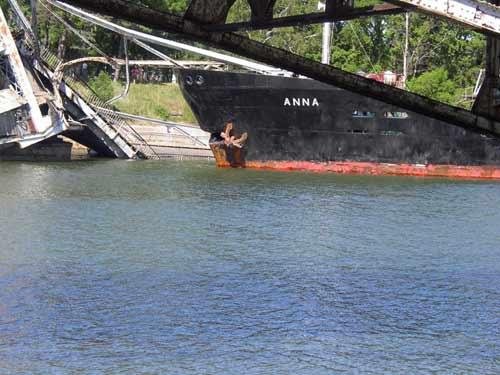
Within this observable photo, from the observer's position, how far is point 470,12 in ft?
35.0

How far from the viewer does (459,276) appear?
24844 millimetres

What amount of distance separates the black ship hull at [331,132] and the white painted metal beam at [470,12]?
4007 centimetres

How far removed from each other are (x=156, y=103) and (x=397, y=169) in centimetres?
3052

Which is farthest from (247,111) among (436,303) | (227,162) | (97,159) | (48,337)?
(48,337)

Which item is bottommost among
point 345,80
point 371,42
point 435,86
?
point 345,80

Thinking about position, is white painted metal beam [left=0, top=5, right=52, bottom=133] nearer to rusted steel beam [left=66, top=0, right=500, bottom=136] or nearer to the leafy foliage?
the leafy foliage

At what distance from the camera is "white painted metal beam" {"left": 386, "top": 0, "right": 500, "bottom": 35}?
34.7ft

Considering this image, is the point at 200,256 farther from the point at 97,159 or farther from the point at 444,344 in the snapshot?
the point at 97,159

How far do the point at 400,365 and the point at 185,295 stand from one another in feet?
19.7

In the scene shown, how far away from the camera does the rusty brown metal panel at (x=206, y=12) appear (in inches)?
447

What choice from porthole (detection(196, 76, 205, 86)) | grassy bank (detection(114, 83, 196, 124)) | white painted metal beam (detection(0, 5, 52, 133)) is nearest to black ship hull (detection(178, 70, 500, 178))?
porthole (detection(196, 76, 205, 86))

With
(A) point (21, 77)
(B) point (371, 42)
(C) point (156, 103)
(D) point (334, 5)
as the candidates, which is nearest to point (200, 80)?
(A) point (21, 77)

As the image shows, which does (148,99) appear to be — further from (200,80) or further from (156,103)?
(200,80)

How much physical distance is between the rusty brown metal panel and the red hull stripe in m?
40.3
